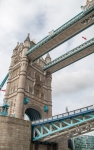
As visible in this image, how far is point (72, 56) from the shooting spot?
45.0 m

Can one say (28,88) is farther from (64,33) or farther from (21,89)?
(64,33)

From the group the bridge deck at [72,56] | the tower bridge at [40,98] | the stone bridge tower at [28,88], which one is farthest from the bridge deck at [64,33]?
the bridge deck at [72,56]

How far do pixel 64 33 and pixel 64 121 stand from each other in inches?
906

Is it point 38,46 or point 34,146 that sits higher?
point 38,46

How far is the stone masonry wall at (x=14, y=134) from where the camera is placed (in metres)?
26.2

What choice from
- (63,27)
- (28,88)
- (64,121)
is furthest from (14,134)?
(63,27)

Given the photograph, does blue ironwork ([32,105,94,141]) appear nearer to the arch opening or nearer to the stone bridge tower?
the stone bridge tower

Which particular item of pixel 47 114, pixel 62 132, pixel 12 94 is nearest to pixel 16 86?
pixel 12 94

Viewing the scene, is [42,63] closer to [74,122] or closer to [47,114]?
[47,114]

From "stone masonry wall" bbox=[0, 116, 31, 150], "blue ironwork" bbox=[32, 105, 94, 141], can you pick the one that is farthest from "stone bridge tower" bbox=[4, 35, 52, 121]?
"stone masonry wall" bbox=[0, 116, 31, 150]

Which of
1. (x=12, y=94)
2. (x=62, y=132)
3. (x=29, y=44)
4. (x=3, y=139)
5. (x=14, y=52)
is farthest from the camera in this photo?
(x=14, y=52)

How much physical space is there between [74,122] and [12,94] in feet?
66.1

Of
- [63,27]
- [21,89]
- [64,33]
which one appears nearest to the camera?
[63,27]

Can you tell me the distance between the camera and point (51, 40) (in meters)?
42.4
